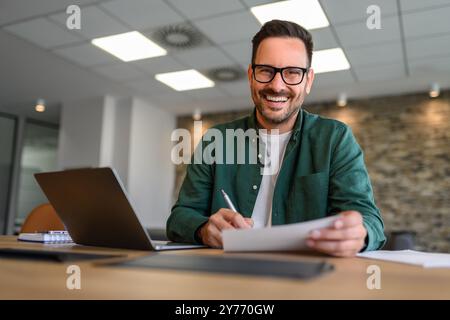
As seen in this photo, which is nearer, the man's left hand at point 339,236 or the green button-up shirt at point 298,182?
the man's left hand at point 339,236

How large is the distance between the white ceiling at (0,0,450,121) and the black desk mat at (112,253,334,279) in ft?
9.73

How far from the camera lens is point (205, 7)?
3303 millimetres

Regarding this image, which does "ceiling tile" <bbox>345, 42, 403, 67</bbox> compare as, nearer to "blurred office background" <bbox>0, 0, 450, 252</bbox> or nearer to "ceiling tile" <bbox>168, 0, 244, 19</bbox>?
"blurred office background" <bbox>0, 0, 450, 252</bbox>

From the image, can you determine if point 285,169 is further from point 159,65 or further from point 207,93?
point 207,93

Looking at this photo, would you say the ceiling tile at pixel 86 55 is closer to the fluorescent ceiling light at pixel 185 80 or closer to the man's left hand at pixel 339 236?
the fluorescent ceiling light at pixel 185 80

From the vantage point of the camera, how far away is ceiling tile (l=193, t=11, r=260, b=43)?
3.46 meters

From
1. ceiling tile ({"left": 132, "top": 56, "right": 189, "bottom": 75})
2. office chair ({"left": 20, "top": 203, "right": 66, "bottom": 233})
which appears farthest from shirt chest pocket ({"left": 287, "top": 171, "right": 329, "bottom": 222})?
ceiling tile ({"left": 132, "top": 56, "right": 189, "bottom": 75})

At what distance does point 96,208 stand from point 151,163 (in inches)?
223

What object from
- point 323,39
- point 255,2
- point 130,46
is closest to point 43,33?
point 130,46

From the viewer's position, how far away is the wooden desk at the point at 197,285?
393 millimetres

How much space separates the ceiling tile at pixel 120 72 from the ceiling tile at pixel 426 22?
2945 millimetres

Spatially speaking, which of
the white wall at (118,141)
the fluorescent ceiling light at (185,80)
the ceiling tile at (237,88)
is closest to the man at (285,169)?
the fluorescent ceiling light at (185,80)

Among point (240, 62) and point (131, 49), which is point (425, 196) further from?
point (131, 49)
